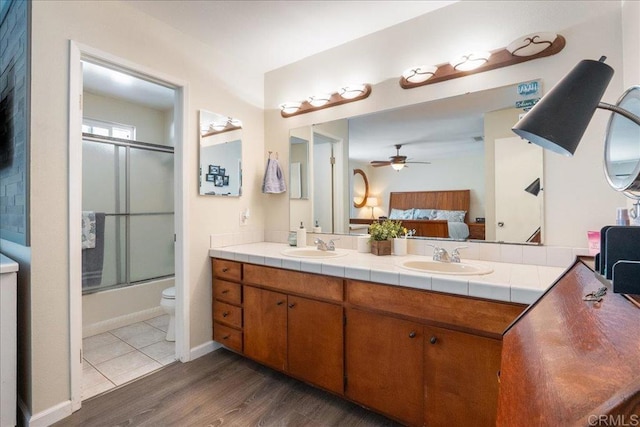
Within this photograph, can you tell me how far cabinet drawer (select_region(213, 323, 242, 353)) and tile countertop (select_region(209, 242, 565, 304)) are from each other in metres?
0.58

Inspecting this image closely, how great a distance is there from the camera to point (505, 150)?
71.1 inches

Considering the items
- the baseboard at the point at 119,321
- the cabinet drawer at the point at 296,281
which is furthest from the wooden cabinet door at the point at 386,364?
the baseboard at the point at 119,321

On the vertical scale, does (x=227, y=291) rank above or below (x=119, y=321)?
above

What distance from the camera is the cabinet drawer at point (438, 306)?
1.28 metres

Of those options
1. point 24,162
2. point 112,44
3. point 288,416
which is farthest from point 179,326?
point 112,44

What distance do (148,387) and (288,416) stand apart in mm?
991

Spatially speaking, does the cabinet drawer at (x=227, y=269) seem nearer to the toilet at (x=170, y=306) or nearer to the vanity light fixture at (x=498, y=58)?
the toilet at (x=170, y=306)

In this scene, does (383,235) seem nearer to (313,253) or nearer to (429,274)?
(313,253)

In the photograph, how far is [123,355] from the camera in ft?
7.96

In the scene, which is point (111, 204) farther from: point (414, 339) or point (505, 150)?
point (505, 150)

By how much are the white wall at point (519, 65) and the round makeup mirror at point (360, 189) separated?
0.48 meters

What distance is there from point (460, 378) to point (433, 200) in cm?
111

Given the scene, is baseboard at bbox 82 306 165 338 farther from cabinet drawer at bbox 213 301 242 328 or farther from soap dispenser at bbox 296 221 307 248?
soap dispenser at bbox 296 221 307 248
